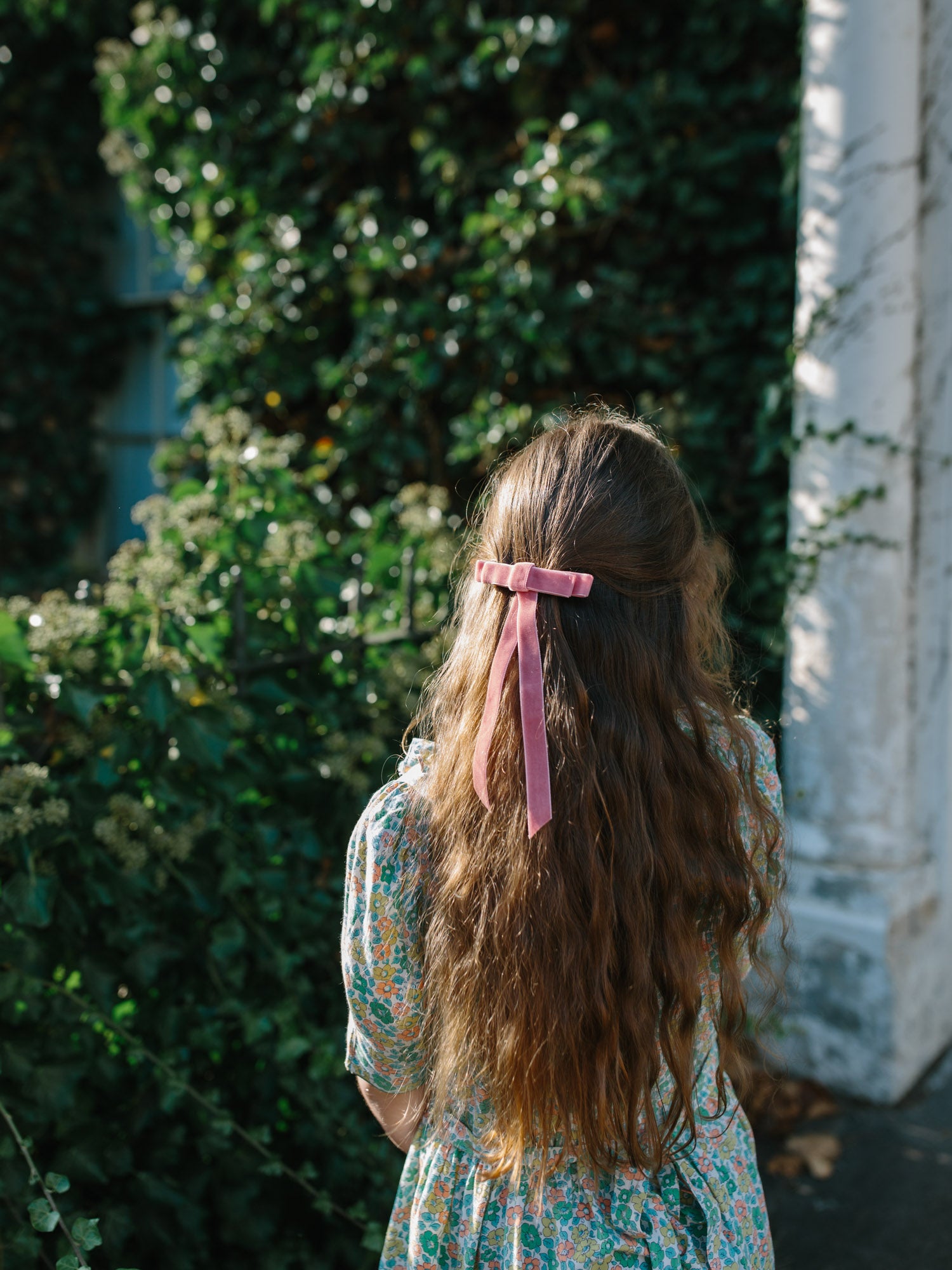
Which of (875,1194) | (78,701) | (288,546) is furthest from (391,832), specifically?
(875,1194)

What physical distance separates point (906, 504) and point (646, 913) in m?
1.85

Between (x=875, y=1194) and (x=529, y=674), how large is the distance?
6.17ft

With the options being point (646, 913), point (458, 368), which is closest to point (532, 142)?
point (458, 368)

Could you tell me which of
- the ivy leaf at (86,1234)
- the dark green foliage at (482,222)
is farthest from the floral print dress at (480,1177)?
the dark green foliage at (482,222)

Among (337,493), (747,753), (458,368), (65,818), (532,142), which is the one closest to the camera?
(747,753)

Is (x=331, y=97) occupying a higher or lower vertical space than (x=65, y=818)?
higher

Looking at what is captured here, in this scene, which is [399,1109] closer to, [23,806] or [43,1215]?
[43,1215]

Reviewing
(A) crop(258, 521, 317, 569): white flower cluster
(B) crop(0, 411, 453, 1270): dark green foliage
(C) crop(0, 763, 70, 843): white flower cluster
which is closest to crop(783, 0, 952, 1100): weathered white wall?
(B) crop(0, 411, 453, 1270): dark green foliage

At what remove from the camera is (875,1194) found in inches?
87.1

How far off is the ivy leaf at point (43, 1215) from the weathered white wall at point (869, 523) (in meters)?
1.92

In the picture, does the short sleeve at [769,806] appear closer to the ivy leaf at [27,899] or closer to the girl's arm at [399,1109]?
the girl's arm at [399,1109]

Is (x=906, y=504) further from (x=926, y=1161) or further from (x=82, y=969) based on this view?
(x=82, y=969)

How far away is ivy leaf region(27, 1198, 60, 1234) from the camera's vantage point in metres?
1.17

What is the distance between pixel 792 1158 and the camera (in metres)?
2.32
